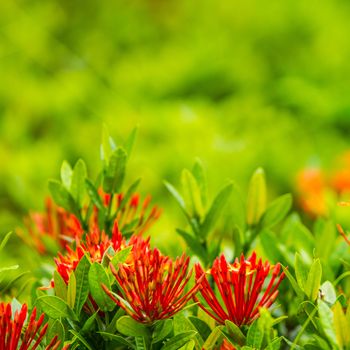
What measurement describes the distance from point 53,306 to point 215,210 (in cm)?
37

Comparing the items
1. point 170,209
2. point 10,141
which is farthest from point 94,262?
point 10,141

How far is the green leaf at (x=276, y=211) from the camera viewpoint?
4.15 feet

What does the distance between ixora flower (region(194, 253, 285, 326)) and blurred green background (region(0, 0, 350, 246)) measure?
3.41 ft

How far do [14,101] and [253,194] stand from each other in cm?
178

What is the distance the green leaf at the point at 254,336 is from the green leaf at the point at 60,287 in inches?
9.3

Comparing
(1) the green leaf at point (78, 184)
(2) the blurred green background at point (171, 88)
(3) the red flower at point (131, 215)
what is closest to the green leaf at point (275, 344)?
(3) the red flower at point (131, 215)

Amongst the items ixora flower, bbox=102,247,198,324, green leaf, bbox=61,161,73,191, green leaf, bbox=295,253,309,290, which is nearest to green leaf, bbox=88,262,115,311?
ixora flower, bbox=102,247,198,324

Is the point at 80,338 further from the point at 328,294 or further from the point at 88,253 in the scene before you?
the point at 328,294

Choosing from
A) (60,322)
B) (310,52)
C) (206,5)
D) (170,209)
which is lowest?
(170,209)

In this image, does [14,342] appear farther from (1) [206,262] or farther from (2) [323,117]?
(2) [323,117]

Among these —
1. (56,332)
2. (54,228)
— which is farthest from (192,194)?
(56,332)

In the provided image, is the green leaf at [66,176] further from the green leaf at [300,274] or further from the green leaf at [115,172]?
the green leaf at [300,274]

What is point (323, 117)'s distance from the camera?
305cm

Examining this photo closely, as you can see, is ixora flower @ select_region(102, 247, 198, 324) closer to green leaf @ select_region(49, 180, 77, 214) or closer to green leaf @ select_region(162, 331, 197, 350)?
green leaf @ select_region(162, 331, 197, 350)
